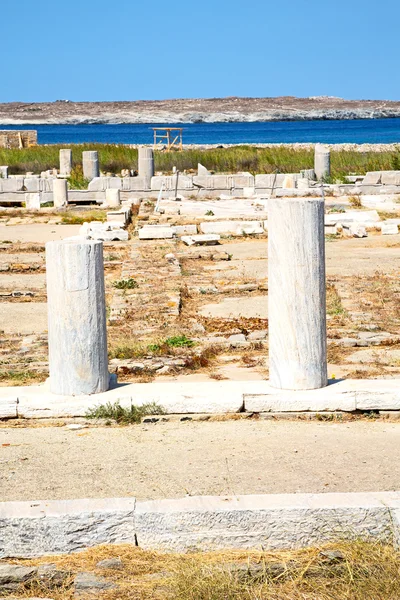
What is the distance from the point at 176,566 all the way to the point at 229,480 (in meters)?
0.92

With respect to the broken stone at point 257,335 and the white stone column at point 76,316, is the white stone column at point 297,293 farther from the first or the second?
the broken stone at point 257,335

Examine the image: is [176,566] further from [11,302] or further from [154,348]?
[11,302]

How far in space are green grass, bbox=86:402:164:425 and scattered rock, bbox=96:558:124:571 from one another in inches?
78.9

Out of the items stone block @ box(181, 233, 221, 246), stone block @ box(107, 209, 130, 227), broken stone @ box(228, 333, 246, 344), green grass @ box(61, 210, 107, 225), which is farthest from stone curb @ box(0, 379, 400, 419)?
green grass @ box(61, 210, 107, 225)

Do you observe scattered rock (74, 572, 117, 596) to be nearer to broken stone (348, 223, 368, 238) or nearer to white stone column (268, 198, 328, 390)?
white stone column (268, 198, 328, 390)

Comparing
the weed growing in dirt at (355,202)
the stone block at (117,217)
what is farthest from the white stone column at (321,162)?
the stone block at (117,217)

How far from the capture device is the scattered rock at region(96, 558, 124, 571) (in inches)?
184

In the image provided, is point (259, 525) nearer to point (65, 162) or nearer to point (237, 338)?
point (237, 338)

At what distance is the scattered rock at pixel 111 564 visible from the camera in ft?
15.3

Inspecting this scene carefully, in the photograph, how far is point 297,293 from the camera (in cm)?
687

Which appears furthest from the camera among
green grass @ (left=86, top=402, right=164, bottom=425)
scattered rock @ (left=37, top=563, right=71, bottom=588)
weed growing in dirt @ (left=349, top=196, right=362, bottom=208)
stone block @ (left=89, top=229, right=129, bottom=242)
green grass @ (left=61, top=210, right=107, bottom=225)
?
weed growing in dirt @ (left=349, top=196, right=362, bottom=208)

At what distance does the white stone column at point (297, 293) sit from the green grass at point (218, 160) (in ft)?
86.3

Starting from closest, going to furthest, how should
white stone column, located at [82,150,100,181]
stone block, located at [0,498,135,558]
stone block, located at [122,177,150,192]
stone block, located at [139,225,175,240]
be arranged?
stone block, located at [0,498,135,558], stone block, located at [139,225,175,240], stone block, located at [122,177,150,192], white stone column, located at [82,150,100,181]

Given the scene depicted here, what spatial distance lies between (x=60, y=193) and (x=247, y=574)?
77.1 ft
